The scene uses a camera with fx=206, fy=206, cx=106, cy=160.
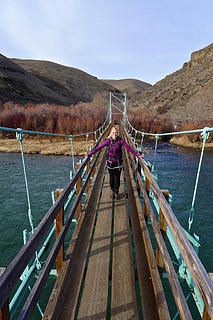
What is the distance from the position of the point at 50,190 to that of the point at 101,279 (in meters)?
7.98

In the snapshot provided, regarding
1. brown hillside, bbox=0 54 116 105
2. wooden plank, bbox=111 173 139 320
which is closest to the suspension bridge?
wooden plank, bbox=111 173 139 320

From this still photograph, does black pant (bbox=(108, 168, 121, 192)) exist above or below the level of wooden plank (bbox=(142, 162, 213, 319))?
below

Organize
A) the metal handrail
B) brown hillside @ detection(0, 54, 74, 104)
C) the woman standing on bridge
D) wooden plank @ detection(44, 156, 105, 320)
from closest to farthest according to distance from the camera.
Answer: the metal handrail < wooden plank @ detection(44, 156, 105, 320) < the woman standing on bridge < brown hillside @ detection(0, 54, 74, 104)

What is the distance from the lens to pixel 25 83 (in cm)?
7525

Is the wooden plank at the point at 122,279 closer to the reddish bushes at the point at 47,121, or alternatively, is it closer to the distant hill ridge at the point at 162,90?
the reddish bushes at the point at 47,121

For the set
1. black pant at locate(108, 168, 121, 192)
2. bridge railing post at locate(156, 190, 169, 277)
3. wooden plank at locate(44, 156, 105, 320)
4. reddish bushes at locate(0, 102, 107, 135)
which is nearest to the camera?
wooden plank at locate(44, 156, 105, 320)

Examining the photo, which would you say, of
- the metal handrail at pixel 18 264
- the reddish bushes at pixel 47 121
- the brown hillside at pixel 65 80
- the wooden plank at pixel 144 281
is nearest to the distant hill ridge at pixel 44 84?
the brown hillside at pixel 65 80

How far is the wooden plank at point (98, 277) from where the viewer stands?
195 cm

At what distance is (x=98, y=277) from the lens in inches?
93.5

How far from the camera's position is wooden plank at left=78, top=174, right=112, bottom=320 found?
1.95 metres

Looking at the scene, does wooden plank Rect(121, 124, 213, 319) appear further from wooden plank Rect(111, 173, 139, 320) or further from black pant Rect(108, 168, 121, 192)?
black pant Rect(108, 168, 121, 192)

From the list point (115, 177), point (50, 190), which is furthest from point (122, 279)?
point (50, 190)

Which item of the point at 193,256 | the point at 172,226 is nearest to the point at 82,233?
the point at 172,226

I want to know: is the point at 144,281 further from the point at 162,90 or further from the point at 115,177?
the point at 162,90
